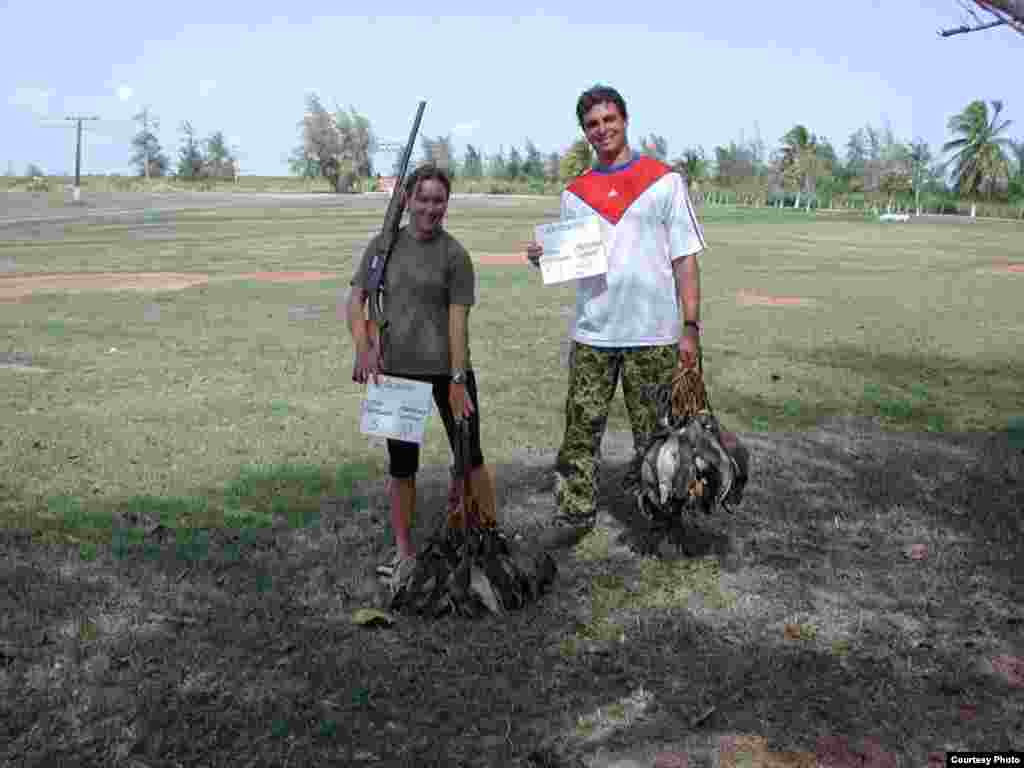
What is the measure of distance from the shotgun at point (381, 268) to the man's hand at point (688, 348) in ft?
4.04

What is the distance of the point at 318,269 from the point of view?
74.8ft

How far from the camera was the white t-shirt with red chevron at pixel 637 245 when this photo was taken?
4.88 m

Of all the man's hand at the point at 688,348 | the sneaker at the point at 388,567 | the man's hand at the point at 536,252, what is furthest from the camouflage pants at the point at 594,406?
the sneaker at the point at 388,567

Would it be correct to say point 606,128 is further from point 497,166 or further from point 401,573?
point 497,166

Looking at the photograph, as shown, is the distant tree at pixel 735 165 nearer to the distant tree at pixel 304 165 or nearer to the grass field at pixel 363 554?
the distant tree at pixel 304 165

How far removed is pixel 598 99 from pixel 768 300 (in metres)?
13.6

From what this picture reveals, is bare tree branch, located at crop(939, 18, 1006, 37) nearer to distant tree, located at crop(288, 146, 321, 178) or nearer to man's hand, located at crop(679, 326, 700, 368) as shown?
man's hand, located at crop(679, 326, 700, 368)

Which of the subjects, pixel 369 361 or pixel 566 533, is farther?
pixel 566 533

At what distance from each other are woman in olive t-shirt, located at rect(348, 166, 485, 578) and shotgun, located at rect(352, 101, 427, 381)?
0.02m

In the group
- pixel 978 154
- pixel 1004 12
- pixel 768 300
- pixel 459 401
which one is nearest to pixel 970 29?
pixel 1004 12

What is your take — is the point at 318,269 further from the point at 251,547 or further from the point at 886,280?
the point at 251,547

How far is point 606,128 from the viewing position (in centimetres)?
477

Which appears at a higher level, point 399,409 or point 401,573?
point 399,409

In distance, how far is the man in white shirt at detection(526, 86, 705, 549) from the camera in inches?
191
